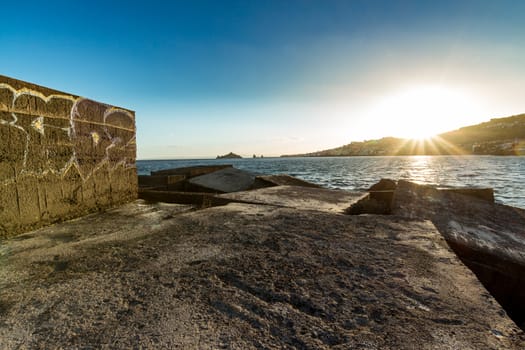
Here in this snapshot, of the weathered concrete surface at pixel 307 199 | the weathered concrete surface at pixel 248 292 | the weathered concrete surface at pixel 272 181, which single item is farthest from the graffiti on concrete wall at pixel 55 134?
the weathered concrete surface at pixel 272 181

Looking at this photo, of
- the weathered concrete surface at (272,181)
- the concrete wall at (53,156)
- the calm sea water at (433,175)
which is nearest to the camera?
the concrete wall at (53,156)

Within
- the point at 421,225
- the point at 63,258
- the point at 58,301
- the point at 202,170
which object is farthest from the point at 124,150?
the point at 202,170

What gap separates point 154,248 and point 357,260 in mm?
1561

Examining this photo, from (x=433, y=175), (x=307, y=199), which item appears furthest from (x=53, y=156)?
(x=433, y=175)

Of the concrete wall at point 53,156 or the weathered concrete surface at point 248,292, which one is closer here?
the weathered concrete surface at point 248,292

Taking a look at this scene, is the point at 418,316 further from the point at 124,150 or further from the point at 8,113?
the point at 124,150

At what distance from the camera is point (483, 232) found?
3.12 m

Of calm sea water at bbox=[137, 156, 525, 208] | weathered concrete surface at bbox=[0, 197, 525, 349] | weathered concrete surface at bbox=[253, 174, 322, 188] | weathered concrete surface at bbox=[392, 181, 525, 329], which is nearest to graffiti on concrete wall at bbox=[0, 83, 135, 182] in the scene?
weathered concrete surface at bbox=[0, 197, 525, 349]

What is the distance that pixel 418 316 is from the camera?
1.25 meters

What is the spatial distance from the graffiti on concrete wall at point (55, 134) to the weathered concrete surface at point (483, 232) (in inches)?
168

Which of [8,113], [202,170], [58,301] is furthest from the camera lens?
[202,170]

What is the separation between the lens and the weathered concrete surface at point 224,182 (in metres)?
7.57

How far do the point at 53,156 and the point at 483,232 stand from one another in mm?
5193

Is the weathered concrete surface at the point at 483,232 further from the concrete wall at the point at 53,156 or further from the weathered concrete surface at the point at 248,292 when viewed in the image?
the concrete wall at the point at 53,156
